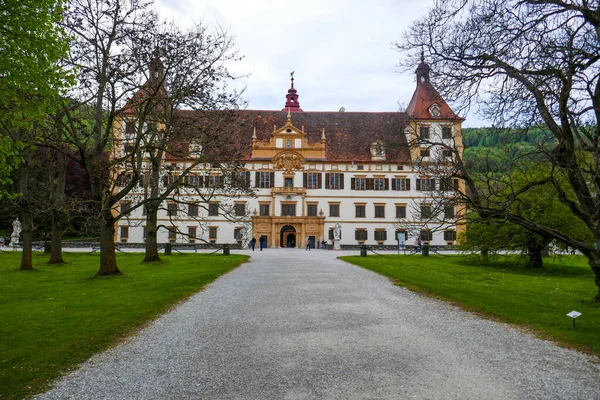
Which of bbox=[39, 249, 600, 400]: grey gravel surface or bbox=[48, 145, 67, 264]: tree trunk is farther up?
bbox=[48, 145, 67, 264]: tree trunk

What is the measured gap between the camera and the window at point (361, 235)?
50.3 meters

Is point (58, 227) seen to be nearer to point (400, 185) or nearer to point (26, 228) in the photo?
point (26, 228)

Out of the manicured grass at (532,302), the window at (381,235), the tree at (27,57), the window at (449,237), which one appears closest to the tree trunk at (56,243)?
the tree at (27,57)

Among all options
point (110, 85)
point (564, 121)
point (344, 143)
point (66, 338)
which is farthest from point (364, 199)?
point (66, 338)

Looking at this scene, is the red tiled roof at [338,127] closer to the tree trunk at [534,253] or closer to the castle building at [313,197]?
the castle building at [313,197]

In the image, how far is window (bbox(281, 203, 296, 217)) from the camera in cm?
4984

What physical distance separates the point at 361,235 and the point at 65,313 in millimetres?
42198

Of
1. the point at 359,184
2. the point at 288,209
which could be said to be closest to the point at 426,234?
the point at 359,184

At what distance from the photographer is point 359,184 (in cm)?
5094

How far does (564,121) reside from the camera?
10.1 meters

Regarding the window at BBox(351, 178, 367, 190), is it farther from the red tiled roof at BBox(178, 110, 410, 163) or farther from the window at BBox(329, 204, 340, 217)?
the window at BBox(329, 204, 340, 217)

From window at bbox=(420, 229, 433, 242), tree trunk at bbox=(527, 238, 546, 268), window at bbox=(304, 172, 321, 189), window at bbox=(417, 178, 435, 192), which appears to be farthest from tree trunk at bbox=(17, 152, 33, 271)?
window at bbox=(304, 172, 321, 189)

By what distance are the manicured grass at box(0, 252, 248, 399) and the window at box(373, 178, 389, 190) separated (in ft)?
115

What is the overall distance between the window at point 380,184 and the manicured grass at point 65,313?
35194 mm
